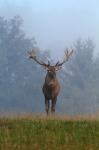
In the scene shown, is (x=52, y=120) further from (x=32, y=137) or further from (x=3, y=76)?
(x=3, y=76)

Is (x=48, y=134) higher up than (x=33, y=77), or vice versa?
(x=33, y=77)

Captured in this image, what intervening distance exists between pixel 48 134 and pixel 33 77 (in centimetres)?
6269

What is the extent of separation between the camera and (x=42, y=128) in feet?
48.3

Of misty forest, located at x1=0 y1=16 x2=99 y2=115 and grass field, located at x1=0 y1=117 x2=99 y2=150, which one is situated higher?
misty forest, located at x1=0 y1=16 x2=99 y2=115

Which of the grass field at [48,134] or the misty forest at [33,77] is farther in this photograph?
the misty forest at [33,77]

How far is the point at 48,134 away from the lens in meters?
13.9

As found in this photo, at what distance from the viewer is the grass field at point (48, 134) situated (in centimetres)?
1266

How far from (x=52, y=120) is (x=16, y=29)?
70.8 metres

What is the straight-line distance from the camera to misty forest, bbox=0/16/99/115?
240ft

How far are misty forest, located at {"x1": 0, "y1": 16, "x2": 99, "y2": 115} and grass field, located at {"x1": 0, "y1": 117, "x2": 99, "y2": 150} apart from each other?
52.7m

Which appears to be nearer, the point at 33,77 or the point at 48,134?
the point at 48,134

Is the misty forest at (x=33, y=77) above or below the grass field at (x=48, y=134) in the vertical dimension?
above

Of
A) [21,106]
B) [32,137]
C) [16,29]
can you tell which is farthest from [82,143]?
[16,29]

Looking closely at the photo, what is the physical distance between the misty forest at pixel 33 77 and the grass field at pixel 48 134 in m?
52.7
